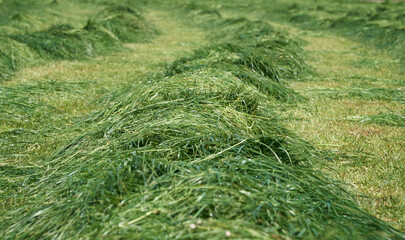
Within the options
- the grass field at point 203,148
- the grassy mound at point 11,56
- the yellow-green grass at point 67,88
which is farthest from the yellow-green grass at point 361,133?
the grassy mound at point 11,56

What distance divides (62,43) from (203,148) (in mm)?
5691

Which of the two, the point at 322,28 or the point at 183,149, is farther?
the point at 322,28

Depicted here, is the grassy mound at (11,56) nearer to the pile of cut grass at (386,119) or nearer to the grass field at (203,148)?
the grass field at (203,148)

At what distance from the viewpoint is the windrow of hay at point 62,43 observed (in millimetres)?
5996

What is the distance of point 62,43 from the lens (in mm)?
7070

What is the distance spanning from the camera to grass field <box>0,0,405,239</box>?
176cm

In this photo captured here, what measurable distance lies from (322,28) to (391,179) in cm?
1047

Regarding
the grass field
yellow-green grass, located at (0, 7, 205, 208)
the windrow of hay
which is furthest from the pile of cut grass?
Result: the windrow of hay

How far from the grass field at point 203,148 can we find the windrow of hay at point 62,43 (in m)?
0.04

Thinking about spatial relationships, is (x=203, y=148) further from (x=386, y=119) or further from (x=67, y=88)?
(x=67, y=88)

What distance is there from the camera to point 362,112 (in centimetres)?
421

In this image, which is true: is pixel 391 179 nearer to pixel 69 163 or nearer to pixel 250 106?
pixel 250 106

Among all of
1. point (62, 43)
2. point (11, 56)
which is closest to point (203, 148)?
point (11, 56)

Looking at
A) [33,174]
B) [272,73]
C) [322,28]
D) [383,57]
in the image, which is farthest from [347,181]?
[322,28]
